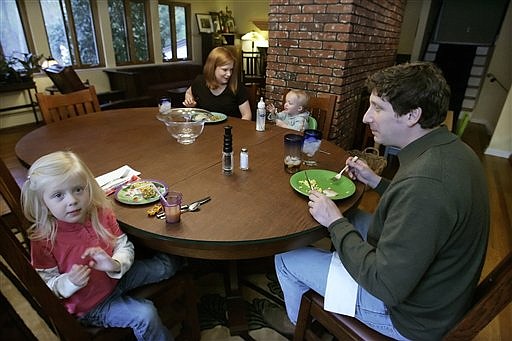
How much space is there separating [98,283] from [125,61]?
6.16 meters

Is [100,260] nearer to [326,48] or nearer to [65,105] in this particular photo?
[65,105]

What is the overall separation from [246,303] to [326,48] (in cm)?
223

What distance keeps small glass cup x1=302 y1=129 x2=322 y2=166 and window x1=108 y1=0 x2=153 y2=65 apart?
5760 millimetres

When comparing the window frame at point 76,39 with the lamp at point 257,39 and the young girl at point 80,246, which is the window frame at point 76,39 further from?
the young girl at point 80,246

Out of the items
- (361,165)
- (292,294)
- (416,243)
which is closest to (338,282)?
(292,294)

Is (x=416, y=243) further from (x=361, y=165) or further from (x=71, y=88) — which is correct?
(x=71, y=88)

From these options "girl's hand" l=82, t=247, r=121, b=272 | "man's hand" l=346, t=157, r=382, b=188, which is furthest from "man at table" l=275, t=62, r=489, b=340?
"girl's hand" l=82, t=247, r=121, b=272

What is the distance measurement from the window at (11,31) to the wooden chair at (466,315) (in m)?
5.63

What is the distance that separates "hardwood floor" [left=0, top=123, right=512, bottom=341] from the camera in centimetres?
158

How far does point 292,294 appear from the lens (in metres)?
1.15

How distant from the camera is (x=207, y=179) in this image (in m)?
1.28

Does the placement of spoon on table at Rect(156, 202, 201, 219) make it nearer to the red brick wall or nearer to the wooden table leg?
the wooden table leg

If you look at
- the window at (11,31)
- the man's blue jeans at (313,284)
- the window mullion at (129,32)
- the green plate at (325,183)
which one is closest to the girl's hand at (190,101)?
the green plate at (325,183)

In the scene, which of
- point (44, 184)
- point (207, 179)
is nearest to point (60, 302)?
point (44, 184)
